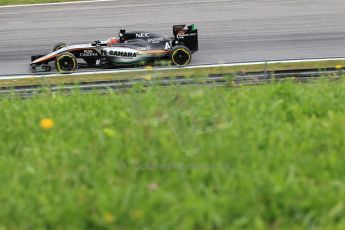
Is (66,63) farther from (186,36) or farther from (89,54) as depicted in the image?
(186,36)

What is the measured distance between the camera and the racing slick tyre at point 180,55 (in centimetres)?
1617

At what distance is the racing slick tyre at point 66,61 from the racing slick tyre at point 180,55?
306 centimetres

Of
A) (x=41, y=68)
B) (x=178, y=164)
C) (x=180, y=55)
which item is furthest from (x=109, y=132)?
(x=41, y=68)

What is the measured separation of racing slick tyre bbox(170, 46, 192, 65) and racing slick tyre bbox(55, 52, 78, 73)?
3.06 m

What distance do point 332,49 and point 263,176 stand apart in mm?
15505

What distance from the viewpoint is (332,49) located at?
17984mm

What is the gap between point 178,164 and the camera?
389cm

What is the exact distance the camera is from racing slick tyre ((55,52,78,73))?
16047mm

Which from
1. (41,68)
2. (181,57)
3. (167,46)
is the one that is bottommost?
(41,68)

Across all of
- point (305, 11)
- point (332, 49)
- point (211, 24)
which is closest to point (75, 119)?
point (332, 49)

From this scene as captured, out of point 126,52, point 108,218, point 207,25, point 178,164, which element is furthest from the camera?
point 207,25

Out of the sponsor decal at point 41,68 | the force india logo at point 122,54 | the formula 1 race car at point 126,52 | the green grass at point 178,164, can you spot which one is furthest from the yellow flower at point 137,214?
the sponsor decal at point 41,68

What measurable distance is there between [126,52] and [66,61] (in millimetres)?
1916

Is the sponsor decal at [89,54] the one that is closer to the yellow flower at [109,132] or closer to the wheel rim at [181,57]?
the wheel rim at [181,57]
